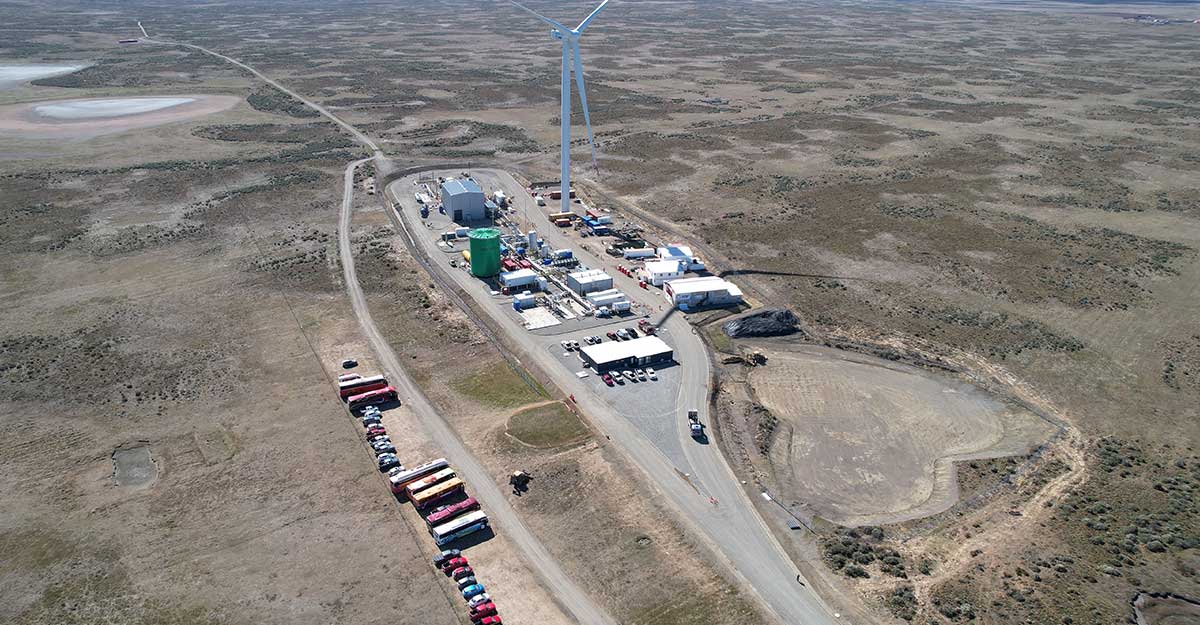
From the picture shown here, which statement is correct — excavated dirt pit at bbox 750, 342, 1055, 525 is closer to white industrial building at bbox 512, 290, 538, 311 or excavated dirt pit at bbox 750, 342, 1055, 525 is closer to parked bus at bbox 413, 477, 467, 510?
parked bus at bbox 413, 477, 467, 510

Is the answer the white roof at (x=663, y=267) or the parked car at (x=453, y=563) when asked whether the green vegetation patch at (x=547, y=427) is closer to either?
the parked car at (x=453, y=563)

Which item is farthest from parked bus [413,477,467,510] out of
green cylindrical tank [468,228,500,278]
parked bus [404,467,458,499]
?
green cylindrical tank [468,228,500,278]

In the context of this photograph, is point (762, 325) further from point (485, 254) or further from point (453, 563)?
point (453, 563)

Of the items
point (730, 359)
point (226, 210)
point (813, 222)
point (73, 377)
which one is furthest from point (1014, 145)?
point (73, 377)

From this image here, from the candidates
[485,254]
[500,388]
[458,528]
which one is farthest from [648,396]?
[485,254]

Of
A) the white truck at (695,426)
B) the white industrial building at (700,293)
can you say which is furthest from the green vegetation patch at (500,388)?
the white industrial building at (700,293)
